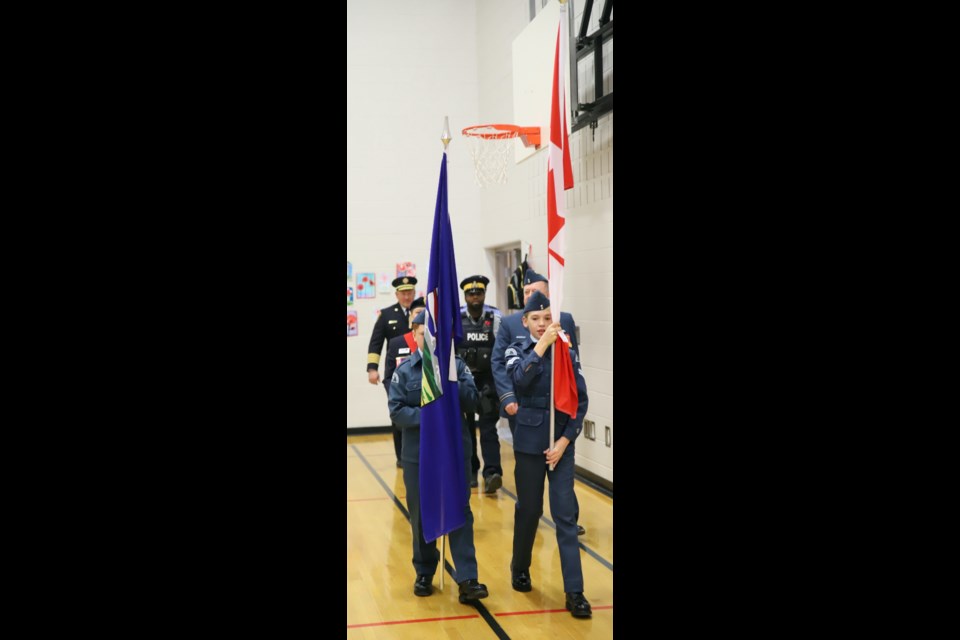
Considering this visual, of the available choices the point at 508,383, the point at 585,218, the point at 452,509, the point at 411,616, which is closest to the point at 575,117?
the point at 585,218

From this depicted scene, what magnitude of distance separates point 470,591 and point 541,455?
0.84 m

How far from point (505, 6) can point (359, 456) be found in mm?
5446

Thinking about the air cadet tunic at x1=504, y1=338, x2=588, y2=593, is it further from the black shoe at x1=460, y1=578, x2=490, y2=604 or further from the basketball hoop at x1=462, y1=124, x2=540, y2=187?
the basketball hoop at x1=462, y1=124, x2=540, y2=187

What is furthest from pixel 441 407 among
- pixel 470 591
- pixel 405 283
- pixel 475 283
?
pixel 405 283

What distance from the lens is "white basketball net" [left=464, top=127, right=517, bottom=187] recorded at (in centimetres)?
1057

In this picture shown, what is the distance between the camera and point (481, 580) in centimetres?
543

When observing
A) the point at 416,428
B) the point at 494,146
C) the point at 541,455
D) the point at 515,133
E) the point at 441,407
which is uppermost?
the point at 494,146

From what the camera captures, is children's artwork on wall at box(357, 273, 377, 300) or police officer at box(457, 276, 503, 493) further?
children's artwork on wall at box(357, 273, 377, 300)

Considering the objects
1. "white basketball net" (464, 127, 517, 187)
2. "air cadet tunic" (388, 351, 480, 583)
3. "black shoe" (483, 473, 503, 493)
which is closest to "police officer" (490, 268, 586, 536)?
"air cadet tunic" (388, 351, 480, 583)

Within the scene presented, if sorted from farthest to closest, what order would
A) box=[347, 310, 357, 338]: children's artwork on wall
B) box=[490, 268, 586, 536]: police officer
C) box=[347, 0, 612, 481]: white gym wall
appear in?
box=[347, 0, 612, 481]: white gym wall < box=[347, 310, 357, 338]: children's artwork on wall < box=[490, 268, 586, 536]: police officer

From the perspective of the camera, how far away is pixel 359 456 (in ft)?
33.0

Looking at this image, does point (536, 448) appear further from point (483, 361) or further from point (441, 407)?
point (483, 361)

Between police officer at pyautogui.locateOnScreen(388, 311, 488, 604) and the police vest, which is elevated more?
the police vest

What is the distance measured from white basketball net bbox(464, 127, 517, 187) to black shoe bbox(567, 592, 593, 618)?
635 centimetres
